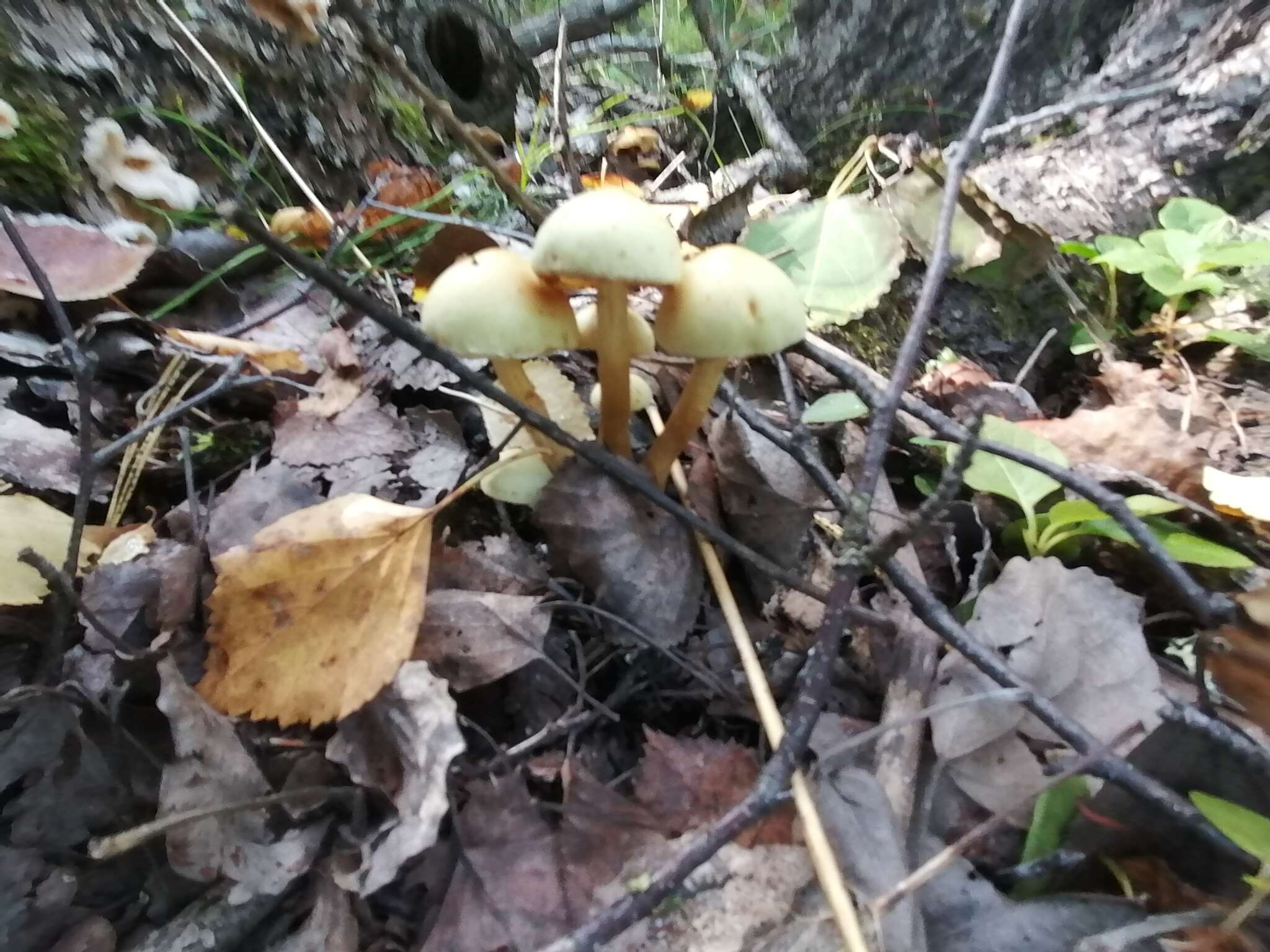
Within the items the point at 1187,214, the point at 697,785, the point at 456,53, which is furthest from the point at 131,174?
the point at 1187,214

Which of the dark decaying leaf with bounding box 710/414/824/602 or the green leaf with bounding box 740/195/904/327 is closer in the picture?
the dark decaying leaf with bounding box 710/414/824/602

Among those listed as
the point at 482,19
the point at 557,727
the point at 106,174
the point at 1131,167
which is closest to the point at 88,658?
the point at 557,727

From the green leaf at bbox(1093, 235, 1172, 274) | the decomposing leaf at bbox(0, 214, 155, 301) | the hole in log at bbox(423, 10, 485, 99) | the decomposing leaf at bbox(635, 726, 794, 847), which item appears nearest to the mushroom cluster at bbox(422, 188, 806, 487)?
the decomposing leaf at bbox(635, 726, 794, 847)

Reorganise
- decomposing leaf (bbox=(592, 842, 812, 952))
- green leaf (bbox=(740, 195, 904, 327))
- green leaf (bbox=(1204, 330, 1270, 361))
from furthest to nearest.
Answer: green leaf (bbox=(1204, 330, 1270, 361)) < green leaf (bbox=(740, 195, 904, 327)) < decomposing leaf (bbox=(592, 842, 812, 952))

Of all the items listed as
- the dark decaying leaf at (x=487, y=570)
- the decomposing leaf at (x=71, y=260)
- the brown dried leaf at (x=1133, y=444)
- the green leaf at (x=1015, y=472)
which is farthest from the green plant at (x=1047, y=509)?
the decomposing leaf at (x=71, y=260)

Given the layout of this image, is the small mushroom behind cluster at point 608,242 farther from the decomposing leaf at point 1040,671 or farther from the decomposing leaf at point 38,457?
the decomposing leaf at point 38,457

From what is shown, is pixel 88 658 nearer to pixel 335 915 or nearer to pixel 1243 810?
pixel 335 915

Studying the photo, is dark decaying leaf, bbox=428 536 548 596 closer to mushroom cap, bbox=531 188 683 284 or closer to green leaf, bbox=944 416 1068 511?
mushroom cap, bbox=531 188 683 284
